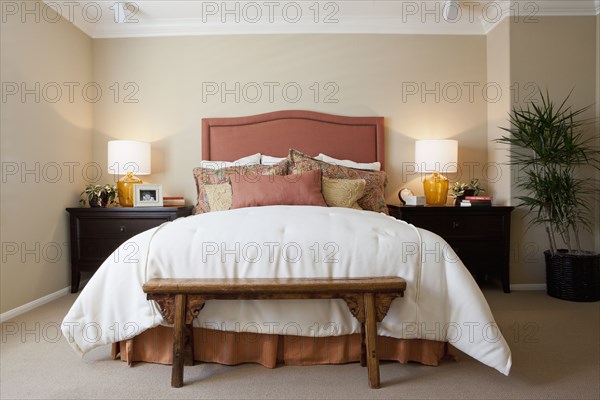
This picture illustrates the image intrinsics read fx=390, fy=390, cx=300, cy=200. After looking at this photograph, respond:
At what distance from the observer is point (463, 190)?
3.64 meters

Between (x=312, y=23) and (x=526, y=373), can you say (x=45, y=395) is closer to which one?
(x=526, y=373)

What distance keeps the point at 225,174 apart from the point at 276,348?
5.85 ft

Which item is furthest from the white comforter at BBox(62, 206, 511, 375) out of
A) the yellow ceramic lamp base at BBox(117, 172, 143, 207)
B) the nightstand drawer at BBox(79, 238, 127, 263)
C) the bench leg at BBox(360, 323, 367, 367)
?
the yellow ceramic lamp base at BBox(117, 172, 143, 207)

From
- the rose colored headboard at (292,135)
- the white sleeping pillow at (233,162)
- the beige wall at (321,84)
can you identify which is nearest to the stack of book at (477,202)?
the beige wall at (321,84)

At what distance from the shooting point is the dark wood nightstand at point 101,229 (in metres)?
3.39

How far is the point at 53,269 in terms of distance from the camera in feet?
10.8

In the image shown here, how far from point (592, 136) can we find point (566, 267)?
1218 mm

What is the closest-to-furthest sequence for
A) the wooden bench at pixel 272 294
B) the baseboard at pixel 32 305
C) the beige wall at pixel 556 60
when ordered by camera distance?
the wooden bench at pixel 272 294
the baseboard at pixel 32 305
the beige wall at pixel 556 60

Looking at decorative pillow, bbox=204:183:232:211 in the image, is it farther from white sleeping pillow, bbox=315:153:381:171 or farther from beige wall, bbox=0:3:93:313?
beige wall, bbox=0:3:93:313

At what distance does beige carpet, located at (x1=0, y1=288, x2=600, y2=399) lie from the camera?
1697 millimetres

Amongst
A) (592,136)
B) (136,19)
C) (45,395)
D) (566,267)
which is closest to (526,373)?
(566,267)

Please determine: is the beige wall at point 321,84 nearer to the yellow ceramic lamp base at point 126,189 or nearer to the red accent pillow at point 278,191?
the yellow ceramic lamp base at point 126,189

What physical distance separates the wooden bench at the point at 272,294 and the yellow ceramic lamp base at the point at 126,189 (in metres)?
2.11

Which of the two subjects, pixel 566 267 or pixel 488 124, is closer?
pixel 566 267
